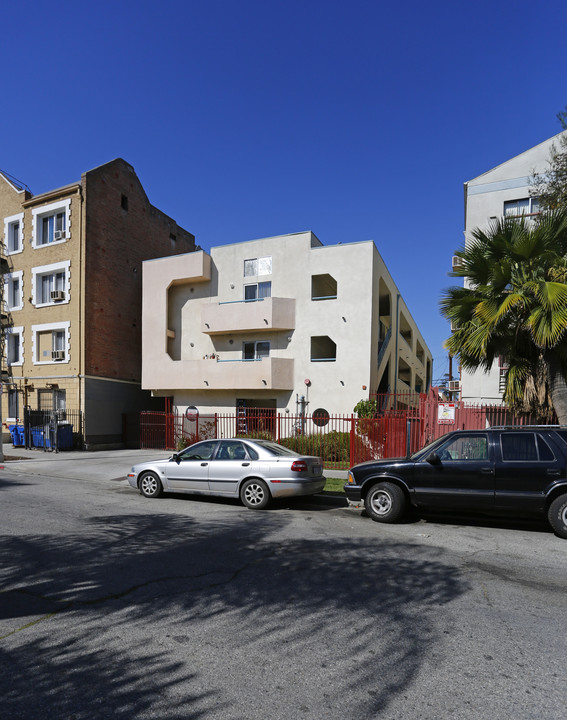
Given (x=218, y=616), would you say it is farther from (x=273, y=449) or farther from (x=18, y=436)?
(x=18, y=436)

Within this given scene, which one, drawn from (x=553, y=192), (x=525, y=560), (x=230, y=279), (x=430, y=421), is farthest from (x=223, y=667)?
(x=230, y=279)

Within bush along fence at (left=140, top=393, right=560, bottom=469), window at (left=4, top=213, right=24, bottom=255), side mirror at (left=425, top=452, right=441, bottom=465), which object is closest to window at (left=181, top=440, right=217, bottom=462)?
side mirror at (left=425, top=452, right=441, bottom=465)

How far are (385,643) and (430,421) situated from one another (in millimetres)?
11877

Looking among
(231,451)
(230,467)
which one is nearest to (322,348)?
(231,451)

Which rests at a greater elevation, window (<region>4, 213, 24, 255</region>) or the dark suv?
window (<region>4, 213, 24, 255</region>)

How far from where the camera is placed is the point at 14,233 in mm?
26016

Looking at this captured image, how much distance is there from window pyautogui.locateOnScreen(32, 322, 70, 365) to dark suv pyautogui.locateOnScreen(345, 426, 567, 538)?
751 inches

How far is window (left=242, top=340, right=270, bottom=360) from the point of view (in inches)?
882

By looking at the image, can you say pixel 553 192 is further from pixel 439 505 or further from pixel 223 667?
pixel 223 667

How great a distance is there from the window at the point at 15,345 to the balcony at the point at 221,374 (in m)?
6.92

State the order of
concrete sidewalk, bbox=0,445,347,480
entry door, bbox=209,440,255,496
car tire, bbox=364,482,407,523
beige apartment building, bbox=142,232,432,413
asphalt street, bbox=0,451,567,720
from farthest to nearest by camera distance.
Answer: beige apartment building, bbox=142,232,432,413
concrete sidewalk, bbox=0,445,347,480
entry door, bbox=209,440,255,496
car tire, bbox=364,482,407,523
asphalt street, bbox=0,451,567,720

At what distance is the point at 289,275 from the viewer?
21.7 m

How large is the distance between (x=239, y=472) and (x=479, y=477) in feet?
14.4

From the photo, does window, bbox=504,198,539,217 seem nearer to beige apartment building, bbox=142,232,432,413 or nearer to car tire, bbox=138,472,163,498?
beige apartment building, bbox=142,232,432,413
